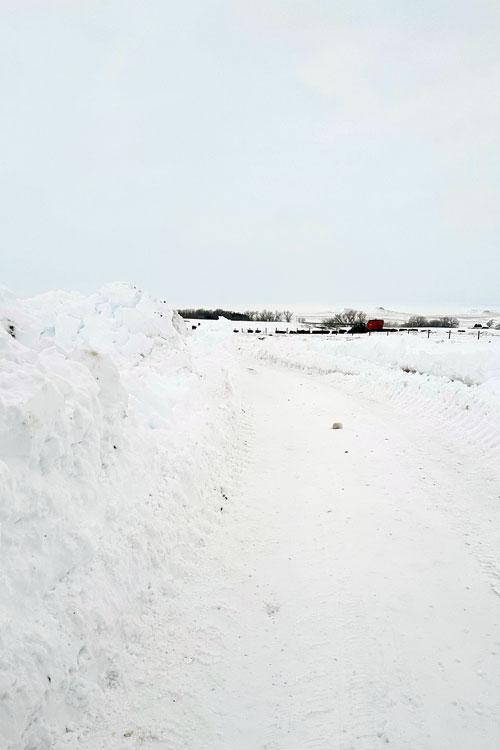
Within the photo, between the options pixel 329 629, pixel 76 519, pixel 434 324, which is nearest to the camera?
pixel 76 519

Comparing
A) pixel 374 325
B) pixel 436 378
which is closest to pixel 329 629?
pixel 436 378

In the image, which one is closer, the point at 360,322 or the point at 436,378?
the point at 436,378

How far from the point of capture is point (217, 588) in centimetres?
447

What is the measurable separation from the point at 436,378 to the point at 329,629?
1221 cm

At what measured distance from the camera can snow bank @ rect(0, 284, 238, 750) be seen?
287 cm

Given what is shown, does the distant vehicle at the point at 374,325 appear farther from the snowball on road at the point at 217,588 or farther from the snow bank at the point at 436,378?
the snowball on road at the point at 217,588

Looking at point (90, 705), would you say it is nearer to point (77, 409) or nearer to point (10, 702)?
point (10, 702)

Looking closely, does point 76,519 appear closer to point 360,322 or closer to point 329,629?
point 329,629

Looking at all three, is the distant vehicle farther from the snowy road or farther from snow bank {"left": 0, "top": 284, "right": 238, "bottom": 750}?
snow bank {"left": 0, "top": 284, "right": 238, "bottom": 750}

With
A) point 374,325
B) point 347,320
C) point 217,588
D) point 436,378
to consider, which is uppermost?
point 347,320

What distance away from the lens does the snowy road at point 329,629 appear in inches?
119

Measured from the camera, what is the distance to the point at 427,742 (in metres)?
2.90

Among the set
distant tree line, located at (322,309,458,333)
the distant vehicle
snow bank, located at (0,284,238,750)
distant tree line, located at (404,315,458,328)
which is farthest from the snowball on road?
distant tree line, located at (404,315,458,328)

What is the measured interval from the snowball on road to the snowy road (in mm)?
17
